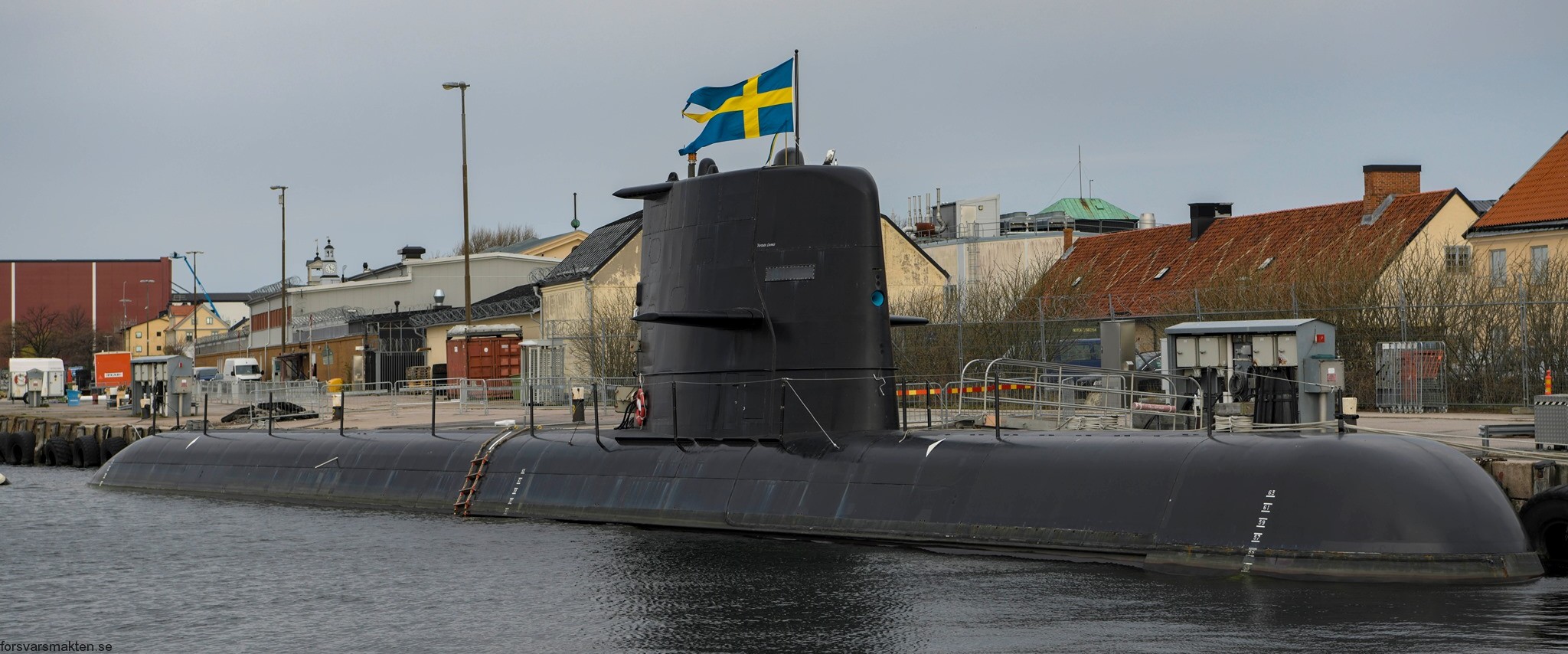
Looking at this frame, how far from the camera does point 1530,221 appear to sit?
126 ft

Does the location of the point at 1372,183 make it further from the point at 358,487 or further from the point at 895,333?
the point at 358,487

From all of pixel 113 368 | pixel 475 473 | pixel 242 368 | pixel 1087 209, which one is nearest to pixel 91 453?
pixel 475 473

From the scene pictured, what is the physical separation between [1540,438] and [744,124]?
1039 centimetres

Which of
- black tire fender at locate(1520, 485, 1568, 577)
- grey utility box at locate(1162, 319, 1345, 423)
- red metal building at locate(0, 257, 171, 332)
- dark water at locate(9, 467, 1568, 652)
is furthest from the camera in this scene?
red metal building at locate(0, 257, 171, 332)

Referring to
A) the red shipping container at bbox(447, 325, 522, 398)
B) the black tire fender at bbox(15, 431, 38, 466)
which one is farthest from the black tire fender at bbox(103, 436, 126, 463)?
the red shipping container at bbox(447, 325, 522, 398)

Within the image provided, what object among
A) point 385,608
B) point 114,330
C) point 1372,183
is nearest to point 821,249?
point 385,608

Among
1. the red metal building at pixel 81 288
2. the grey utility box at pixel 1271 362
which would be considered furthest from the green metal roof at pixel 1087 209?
the red metal building at pixel 81 288

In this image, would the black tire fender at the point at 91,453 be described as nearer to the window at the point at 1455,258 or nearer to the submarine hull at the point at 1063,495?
the submarine hull at the point at 1063,495

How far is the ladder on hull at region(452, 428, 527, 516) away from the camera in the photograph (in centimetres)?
2128

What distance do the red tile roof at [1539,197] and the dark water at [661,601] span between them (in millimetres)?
28086

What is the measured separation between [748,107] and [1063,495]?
24.3ft

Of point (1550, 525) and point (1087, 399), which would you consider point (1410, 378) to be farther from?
point (1550, 525)

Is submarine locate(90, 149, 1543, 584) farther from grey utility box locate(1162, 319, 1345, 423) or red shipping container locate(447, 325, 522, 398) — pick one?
red shipping container locate(447, 325, 522, 398)

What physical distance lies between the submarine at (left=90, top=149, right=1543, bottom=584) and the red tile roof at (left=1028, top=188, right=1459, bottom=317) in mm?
19088
